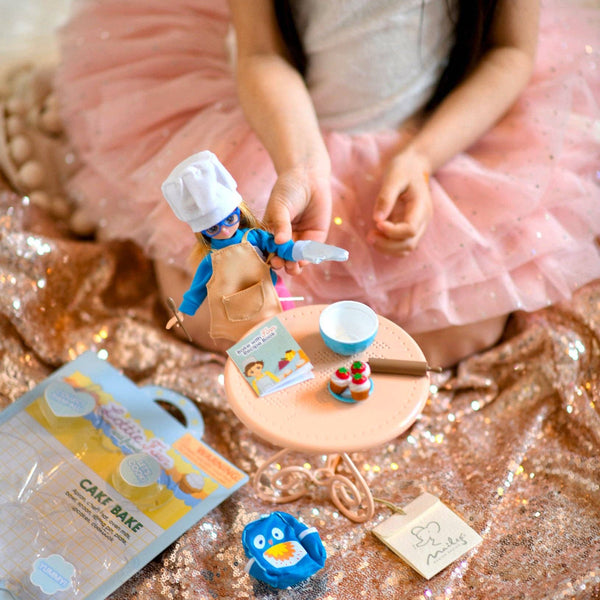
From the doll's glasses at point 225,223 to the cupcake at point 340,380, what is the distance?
17 centimetres

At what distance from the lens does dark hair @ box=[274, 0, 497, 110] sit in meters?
0.94

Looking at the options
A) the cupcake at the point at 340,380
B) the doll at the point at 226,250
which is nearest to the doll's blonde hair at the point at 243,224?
the doll at the point at 226,250

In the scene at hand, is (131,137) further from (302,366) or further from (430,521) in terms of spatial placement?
(430,521)

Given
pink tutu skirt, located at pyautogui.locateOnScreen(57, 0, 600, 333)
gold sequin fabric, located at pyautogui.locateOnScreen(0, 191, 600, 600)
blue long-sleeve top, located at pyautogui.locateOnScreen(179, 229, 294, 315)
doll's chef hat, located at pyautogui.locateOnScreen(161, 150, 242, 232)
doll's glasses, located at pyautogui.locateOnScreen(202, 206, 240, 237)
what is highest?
doll's chef hat, located at pyautogui.locateOnScreen(161, 150, 242, 232)

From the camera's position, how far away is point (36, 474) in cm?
80

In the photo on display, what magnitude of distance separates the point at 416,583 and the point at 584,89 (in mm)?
721

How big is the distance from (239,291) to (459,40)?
545mm

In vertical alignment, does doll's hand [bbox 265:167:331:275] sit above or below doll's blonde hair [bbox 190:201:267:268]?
below

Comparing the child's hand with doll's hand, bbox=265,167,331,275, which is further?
the child's hand

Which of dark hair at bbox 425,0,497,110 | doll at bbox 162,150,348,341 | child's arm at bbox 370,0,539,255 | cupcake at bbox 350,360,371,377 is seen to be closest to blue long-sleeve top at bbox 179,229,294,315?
doll at bbox 162,150,348,341

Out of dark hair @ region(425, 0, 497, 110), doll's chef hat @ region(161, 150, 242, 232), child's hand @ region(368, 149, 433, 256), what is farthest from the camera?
dark hair @ region(425, 0, 497, 110)

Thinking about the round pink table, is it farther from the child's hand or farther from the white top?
the white top

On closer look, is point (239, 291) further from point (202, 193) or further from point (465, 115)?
point (465, 115)

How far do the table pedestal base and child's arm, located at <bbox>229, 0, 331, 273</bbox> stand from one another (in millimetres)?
275
